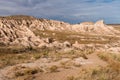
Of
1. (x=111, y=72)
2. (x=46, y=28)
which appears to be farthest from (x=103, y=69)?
(x=46, y=28)

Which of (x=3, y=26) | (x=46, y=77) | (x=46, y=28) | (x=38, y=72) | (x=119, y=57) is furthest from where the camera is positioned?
(x=46, y=28)

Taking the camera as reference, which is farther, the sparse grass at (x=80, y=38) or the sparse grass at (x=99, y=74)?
the sparse grass at (x=80, y=38)

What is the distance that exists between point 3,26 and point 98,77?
11058 cm

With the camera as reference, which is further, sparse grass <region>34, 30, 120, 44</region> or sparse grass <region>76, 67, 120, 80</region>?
sparse grass <region>34, 30, 120, 44</region>

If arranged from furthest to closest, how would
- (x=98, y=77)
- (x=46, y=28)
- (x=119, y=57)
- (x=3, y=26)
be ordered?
(x=46, y=28), (x=3, y=26), (x=119, y=57), (x=98, y=77)

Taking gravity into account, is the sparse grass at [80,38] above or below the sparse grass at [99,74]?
below

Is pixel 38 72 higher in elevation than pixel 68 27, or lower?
higher

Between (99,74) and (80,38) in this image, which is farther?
(80,38)

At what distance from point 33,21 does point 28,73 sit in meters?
173

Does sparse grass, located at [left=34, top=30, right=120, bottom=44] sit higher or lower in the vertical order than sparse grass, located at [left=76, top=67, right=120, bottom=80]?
lower

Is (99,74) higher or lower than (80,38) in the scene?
higher

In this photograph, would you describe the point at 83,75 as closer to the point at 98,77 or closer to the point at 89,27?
the point at 98,77

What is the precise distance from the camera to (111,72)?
1597 cm

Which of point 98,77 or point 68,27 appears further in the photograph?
point 68,27
